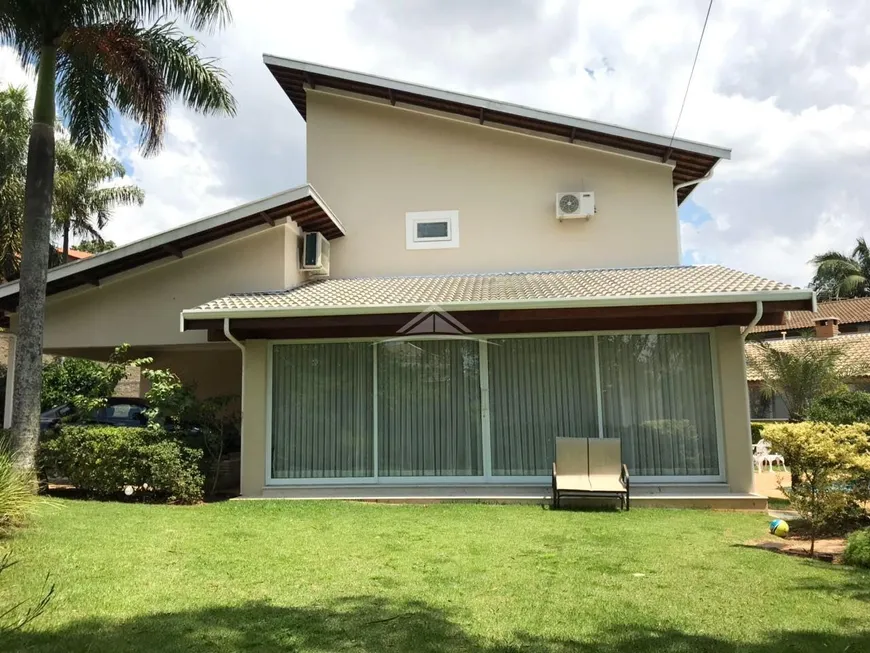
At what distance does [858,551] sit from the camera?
654cm

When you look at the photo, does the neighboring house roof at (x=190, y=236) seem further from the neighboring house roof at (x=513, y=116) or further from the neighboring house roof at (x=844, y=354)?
the neighboring house roof at (x=844, y=354)

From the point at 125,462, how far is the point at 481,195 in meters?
8.67

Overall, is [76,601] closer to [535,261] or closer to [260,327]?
[260,327]

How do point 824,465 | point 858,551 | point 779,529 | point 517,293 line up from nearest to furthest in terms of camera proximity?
point 858,551 < point 824,465 < point 779,529 < point 517,293

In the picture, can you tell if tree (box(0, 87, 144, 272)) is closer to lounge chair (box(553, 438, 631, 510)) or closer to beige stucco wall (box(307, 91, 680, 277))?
beige stucco wall (box(307, 91, 680, 277))

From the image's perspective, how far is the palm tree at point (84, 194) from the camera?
918 inches

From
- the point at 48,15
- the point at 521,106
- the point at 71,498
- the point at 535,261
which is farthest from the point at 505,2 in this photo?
the point at 71,498

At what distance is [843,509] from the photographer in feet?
25.5

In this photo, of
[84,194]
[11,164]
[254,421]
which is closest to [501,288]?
[254,421]

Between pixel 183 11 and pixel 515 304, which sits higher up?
pixel 183 11

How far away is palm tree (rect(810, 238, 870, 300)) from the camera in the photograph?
4675cm

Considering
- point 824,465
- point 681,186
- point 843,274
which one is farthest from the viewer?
point 843,274

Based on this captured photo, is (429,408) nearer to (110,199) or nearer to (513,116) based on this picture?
(513,116)

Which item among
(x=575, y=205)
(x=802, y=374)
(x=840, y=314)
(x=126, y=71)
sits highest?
(x=126, y=71)
